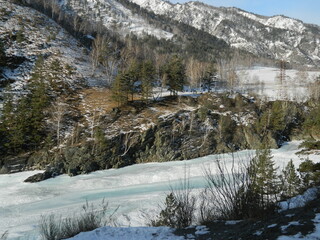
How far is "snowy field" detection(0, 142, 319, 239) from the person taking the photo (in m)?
15.6

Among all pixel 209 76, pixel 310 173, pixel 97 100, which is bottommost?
pixel 310 173

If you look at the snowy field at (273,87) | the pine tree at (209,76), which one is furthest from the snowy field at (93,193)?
the snowy field at (273,87)

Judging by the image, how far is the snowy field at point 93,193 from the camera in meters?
15.6

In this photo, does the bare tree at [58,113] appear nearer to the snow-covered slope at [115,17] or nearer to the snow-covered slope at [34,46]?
the snow-covered slope at [34,46]

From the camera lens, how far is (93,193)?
76.0 feet

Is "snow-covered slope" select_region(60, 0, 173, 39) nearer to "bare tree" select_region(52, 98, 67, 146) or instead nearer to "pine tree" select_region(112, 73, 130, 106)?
"pine tree" select_region(112, 73, 130, 106)

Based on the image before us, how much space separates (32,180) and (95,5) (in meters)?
181

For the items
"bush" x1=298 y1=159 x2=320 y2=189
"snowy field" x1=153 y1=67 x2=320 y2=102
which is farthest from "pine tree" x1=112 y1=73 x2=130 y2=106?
"bush" x1=298 y1=159 x2=320 y2=189

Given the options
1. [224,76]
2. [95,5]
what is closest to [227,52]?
[224,76]

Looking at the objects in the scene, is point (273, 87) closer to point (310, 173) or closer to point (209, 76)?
point (209, 76)

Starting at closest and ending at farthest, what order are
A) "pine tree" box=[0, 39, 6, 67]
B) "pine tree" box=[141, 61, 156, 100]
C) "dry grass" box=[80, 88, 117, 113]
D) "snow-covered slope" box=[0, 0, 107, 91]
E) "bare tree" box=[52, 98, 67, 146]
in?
"bare tree" box=[52, 98, 67, 146], "dry grass" box=[80, 88, 117, 113], "pine tree" box=[141, 61, 156, 100], "pine tree" box=[0, 39, 6, 67], "snow-covered slope" box=[0, 0, 107, 91]

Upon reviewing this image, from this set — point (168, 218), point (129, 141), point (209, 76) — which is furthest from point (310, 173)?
point (209, 76)

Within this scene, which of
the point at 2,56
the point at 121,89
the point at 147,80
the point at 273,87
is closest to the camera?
the point at 121,89

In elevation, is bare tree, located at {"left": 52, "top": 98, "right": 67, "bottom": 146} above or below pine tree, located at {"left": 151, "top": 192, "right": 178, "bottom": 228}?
above
